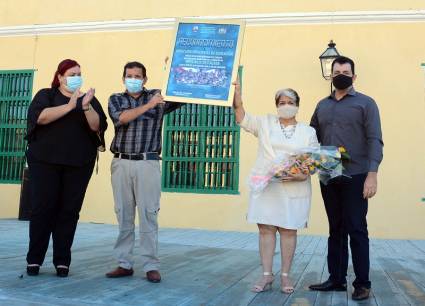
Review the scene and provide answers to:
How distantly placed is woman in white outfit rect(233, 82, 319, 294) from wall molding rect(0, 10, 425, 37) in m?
4.33

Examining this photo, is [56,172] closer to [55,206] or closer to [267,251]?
[55,206]

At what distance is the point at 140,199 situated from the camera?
391cm

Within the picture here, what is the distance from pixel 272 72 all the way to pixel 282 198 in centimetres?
546

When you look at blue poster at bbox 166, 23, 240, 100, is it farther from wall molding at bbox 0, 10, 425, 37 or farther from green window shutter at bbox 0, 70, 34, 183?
green window shutter at bbox 0, 70, 34, 183

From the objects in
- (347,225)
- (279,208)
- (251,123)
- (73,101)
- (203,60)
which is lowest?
(347,225)

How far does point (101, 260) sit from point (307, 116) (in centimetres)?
489

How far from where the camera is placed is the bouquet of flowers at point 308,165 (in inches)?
136

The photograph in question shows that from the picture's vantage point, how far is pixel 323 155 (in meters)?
3.46

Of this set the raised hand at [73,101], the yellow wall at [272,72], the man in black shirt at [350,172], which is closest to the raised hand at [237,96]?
the man in black shirt at [350,172]

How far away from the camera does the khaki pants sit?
3904mm

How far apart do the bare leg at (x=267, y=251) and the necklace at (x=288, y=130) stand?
0.71 metres

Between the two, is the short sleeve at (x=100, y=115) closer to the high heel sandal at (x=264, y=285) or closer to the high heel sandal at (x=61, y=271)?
the high heel sandal at (x=61, y=271)

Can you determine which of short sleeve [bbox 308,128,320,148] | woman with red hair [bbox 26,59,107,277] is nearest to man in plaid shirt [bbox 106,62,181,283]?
woman with red hair [bbox 26,59,107,277]

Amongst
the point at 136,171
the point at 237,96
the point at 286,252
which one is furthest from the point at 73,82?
the point at 286,252
